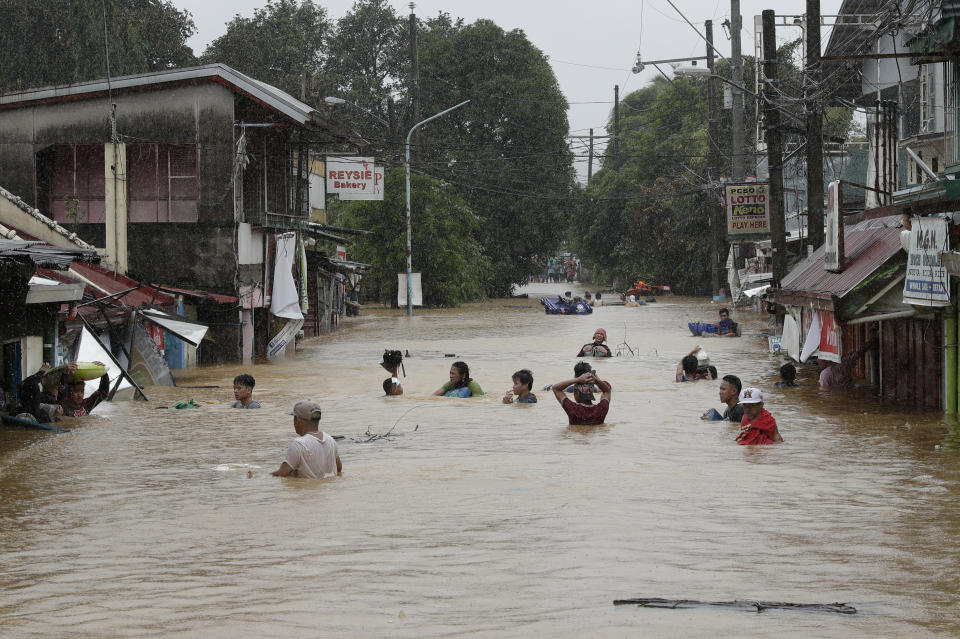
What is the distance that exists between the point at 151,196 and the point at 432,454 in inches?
694

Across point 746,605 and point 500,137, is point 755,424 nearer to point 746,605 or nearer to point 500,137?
point 746,605

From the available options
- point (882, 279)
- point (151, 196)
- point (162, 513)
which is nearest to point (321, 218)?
point (151, 196)

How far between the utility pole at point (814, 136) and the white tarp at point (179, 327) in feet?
45.0

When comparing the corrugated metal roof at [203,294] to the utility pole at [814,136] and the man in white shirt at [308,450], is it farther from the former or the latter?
the man in white shirt at [308,450]

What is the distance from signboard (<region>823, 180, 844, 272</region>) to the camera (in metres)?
19.5

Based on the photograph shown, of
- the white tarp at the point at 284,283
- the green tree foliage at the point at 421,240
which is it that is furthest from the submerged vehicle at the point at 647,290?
the white tarp at the point at 284,283

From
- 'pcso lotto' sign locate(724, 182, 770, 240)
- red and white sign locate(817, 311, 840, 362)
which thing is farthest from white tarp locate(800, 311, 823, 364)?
'pcso lotto' sign locate(724, 182, 770, 240)

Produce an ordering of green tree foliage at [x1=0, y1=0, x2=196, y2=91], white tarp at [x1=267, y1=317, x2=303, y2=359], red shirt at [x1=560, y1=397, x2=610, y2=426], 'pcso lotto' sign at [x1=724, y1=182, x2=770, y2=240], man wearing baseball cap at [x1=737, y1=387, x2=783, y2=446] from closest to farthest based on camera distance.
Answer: man wearing baseball cap at [x1=737, y1=387, x2=783, y2=446] → red shirt at [x1=560, y1=397, x2=610, y2=426] → white tarp at [x1=267, y1=317, x2=303, y2=359] → 'pcso lotto' sign at [x1=724, y1=182, x2=770, y2=240] → green tree foliage at [x1=0, y1=0, x2=196, y2=91]

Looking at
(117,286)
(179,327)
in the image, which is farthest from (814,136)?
(117,286)

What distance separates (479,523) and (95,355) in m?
12.6

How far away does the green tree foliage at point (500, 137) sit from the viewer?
6762 centimetres

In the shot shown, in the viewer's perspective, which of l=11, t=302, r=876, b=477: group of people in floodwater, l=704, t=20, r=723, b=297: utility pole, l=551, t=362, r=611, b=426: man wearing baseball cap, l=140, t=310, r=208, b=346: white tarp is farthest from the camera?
l=704, t=20, r=723, b=297: utility pole

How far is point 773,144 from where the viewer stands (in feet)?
92.4

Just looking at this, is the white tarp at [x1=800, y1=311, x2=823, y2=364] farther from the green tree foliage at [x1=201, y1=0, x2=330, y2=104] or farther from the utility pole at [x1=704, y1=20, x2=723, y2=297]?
the green tree foliage at [x1=201, y1=0, x2=330, y2=104]
